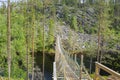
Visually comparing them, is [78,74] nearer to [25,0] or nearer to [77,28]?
[25,0]

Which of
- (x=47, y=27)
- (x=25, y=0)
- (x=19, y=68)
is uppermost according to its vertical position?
(x=25, y=0)

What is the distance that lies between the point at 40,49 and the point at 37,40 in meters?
1.68

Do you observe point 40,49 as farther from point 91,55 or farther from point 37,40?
point 91,55

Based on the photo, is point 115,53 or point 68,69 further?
point 115,53

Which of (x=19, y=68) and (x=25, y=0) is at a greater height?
(x=25, y=0)

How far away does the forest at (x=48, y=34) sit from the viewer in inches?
883

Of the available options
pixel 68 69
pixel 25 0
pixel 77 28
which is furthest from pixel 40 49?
pixel 68 69

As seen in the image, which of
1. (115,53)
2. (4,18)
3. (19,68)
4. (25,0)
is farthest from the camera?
(25,0)

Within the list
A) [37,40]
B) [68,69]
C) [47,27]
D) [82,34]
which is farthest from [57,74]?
[82,34]

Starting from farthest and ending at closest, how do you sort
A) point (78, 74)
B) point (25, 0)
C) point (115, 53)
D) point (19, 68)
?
point (25, 0) < point (115, 53) < point (19, 68) < point (78, 74)

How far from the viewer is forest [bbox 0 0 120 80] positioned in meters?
22.4

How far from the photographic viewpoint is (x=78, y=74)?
7.83m

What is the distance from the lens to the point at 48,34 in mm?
A: 30844

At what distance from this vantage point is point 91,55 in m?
26.7
